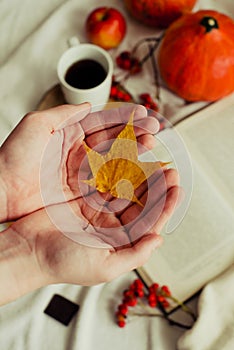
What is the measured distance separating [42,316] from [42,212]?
0.48 ft

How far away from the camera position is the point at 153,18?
0.63m

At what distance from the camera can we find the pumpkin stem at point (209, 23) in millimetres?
532

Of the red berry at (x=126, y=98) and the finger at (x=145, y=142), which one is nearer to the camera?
the finger at (x=145, y=142)

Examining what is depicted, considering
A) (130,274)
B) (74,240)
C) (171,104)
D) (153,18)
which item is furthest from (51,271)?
(153,18)

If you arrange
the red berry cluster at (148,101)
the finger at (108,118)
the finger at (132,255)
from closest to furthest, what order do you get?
the finger at (132,255), the finger at (108,118), the red berry cluster at (148,101)

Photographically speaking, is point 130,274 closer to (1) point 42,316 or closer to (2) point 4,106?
(1) point 42,316

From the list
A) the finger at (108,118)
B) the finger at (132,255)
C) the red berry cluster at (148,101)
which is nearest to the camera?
the finger at (132,255)

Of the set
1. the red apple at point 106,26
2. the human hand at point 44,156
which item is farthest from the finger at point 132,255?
the red apple at point 106,26

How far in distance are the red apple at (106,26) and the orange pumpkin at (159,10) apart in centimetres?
3

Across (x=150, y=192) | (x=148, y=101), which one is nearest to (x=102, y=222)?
(x=150, y=192)

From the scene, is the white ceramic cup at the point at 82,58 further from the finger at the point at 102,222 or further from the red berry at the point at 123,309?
the red berry at the point at 123,309

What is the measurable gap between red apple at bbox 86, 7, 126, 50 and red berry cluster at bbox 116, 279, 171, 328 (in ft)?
1.14

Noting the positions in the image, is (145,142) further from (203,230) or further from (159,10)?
(159,10)

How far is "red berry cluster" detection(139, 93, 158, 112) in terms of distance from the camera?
0.60 metres
